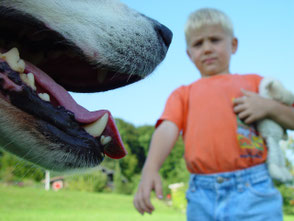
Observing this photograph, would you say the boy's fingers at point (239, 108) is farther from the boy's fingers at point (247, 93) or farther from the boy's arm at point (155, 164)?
the boy's arm at point (155, 164)

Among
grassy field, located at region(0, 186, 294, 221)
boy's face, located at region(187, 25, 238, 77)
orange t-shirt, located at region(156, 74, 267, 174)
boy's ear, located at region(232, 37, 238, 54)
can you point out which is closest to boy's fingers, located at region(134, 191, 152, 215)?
orange t-shirt, located at region(156, 74, 267, 174)

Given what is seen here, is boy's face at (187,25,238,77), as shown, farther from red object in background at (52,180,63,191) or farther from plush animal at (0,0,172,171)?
red object in background at (52,180,63,191)

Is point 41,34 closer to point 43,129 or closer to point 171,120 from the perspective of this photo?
point 43,129

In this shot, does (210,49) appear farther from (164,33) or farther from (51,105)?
(51,105)

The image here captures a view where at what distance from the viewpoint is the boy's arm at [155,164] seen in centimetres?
220

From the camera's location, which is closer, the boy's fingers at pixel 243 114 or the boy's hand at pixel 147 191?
the boy's hand at pixel 147 191

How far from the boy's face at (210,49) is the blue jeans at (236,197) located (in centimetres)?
90

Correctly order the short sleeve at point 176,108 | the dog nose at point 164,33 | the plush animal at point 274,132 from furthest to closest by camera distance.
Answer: the short sleeve at point 176,108 → the plush animal at point 274,132 → the dog nose at point 164,33

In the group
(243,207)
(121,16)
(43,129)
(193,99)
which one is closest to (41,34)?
(121,16)

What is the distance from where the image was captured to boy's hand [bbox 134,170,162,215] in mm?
2183

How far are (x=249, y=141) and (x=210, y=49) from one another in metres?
0.78

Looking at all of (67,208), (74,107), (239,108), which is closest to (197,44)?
(239,108)

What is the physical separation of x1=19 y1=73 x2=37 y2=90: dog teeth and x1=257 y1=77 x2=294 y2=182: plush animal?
5.37 feet

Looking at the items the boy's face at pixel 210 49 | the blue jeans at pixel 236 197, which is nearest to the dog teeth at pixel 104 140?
the blue jeans at pixel 236 197
